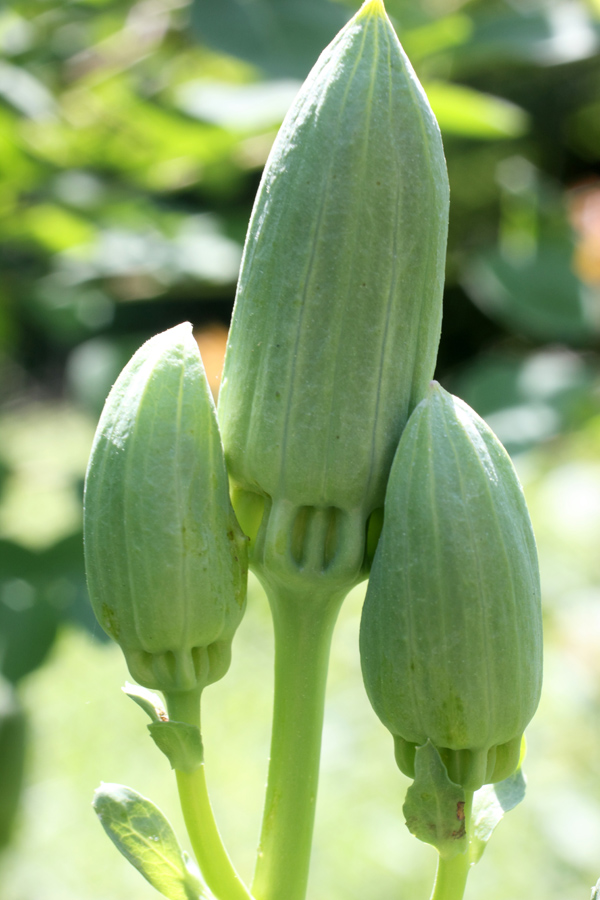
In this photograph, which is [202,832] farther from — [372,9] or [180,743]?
[372,9]

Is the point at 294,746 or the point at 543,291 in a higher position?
the point at 543,291

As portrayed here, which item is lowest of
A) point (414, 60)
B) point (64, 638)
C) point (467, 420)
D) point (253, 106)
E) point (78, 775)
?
point (78, 775)

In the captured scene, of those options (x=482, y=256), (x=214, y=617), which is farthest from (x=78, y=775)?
(x=214, y=617)

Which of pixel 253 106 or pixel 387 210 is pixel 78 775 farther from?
pixel 387 210

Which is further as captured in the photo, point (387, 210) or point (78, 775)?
point (78, 775)

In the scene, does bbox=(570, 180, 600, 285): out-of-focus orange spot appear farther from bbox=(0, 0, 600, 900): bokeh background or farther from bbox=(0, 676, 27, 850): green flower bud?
bbox=(0, 676, 27, 850): green flower bud

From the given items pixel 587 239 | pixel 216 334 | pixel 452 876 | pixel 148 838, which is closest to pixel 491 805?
pixel 452 876
